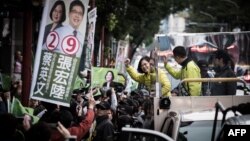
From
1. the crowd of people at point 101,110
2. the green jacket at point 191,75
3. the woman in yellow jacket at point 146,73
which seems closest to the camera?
the crowd of people at point 101,110

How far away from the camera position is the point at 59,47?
27.2 ft

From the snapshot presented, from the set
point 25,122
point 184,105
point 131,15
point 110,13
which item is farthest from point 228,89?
point 131,15

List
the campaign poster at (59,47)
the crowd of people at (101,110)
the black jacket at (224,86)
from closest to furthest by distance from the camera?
1. the crowd of people at (101,110)
2. the campaign poster at (59,47)
3. the black jacket at (224,86)

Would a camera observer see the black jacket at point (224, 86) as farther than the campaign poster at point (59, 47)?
Yes

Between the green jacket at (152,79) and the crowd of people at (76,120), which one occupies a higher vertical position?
the green jacket at (152,79)

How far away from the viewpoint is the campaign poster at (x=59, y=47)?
820 cm

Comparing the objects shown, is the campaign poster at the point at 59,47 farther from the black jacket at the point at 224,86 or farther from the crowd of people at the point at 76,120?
the black jacket at the point at 224,86

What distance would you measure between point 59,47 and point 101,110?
1353 millimetres

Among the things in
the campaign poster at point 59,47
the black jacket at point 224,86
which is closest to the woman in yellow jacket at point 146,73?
the black jacket at point 224,86

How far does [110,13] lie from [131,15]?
24.2 feet

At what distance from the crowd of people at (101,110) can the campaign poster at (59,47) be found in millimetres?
352

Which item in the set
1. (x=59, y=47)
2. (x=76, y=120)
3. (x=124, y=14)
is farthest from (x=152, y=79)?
(x=124, y=14)

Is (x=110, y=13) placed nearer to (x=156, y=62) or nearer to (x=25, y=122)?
(x=156, y=62)

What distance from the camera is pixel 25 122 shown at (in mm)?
7074
